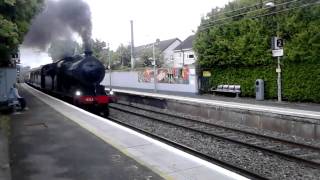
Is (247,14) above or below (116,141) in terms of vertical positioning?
above

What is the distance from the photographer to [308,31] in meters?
18.6

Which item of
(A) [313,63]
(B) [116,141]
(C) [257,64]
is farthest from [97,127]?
(C) [257,64]

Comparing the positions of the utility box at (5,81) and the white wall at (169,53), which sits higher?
the white wall at (169,53)

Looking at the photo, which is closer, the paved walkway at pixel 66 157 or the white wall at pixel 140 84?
the paved walkway at pixel 66 157

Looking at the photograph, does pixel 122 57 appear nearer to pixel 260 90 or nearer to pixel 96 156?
pixel 260 90

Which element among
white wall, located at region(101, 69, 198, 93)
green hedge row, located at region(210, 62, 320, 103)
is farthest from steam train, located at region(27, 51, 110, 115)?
white wall, located at region(101, 69, 198, 93)

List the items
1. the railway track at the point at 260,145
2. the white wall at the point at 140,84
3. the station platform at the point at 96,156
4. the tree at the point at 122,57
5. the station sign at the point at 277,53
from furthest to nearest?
the tree at the point at 122,57, the white wall at the point at 140,84, the station sign at the point at 277,53, the railway track at the point at 260,145, the station platform at the point at 96,156

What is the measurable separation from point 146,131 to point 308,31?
1002 cm

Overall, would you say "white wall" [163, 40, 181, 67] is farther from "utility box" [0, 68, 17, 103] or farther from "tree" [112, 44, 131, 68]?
"utility box" [0, 68, 17, 103]

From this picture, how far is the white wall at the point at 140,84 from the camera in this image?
2905 cm

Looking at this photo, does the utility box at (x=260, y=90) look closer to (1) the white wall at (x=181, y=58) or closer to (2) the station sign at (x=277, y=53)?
(2) the station sign at (x=277, y=53)

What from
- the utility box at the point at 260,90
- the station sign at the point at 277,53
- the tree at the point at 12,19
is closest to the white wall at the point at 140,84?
the utility box at the point at 260,90

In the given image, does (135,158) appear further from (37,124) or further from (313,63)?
(313,63)

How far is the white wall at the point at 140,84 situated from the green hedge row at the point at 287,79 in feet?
14.7
